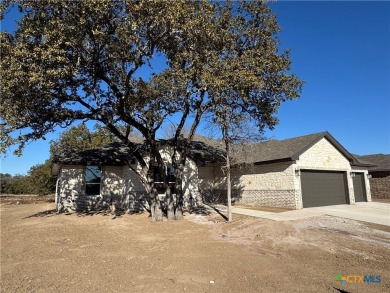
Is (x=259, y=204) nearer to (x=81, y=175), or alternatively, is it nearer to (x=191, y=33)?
(x=81, y=175)

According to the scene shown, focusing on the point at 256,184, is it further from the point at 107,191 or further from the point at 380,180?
the point at 380,180

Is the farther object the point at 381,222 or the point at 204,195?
the point at 204,195

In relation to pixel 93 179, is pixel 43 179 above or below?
above

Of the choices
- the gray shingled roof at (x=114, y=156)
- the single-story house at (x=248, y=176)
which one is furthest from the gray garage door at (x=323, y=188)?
the gray shingled roof at (x=114, y=156)

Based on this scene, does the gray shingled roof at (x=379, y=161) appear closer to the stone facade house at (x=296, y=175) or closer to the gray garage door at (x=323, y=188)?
the stone facade house at (x=296, y=175)

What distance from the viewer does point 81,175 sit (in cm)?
2003

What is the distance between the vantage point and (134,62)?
1263 cm

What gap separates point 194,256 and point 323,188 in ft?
53.4

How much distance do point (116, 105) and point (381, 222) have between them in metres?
13.7

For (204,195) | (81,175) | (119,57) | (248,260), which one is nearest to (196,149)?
(204,195)

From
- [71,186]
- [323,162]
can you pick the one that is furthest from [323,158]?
[71,186]

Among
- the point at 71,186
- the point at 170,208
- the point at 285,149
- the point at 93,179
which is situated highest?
the point at 285,149

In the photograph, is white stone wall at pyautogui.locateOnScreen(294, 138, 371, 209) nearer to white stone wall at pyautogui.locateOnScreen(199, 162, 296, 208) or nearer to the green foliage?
white stone wall at pyautogui.locateOnScreen(199, 162, 296, 208)

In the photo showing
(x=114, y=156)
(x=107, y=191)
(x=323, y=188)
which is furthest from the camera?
(x=323, y=188)
